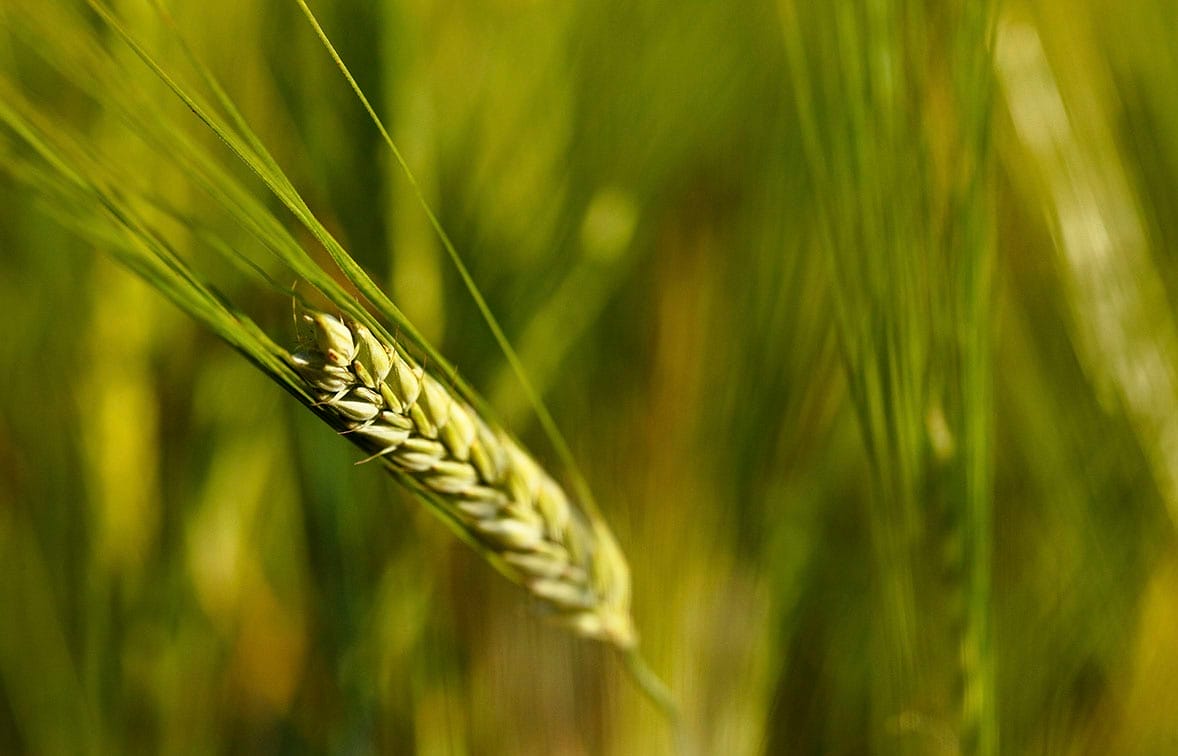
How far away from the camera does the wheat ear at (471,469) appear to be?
0.71 feet

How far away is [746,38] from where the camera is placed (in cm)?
56

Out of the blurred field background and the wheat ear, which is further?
the blurred field background

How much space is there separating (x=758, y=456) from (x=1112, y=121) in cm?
25

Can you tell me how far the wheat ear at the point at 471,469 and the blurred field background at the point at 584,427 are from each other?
0.10 metres

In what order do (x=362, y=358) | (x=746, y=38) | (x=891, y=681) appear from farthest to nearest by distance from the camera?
(x=746, y=38) → (x=891, y=681) → (x=362, y=358)

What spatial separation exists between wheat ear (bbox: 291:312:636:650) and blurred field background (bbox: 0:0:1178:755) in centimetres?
10

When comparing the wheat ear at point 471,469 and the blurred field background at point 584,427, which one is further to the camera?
the blurred field background at point 584,427

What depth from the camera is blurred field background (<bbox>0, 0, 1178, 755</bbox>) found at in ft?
1.30

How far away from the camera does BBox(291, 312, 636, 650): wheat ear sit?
215 mm

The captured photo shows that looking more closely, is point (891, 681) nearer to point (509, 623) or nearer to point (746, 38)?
point (509, 623)

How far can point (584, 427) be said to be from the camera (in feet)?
1.59

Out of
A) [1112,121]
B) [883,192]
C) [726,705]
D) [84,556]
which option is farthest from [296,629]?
[1112,121]

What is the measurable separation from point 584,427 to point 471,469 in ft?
0.73

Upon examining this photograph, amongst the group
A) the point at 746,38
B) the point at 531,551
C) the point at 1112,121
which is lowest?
the point at 531,551
